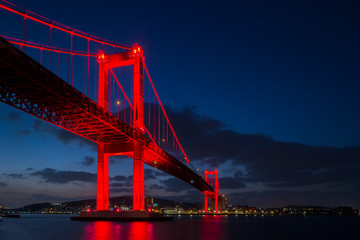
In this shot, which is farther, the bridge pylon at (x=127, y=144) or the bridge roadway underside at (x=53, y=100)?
the bridge pylon at (x=127, y=144)

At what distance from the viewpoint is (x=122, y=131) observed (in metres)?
34.1

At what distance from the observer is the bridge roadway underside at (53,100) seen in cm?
2019

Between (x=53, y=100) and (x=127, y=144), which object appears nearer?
(x=53, y=100)

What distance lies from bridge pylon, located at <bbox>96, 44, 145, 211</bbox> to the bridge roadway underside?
642 millimetres

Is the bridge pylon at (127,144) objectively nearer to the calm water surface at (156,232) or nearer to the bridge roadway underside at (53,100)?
the bridge roadway underside at (53,100)

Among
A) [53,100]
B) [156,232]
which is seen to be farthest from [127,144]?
[156,232]

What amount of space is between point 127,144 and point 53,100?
13.7 m

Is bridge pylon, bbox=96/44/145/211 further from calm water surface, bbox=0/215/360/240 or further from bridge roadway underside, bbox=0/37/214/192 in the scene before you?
calm water surface, bbox=0/215/360/240

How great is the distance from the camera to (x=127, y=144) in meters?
38.5

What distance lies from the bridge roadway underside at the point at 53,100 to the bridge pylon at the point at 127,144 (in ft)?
2.11

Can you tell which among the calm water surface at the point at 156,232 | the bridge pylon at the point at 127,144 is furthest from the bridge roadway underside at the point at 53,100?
the calm water surface at the point at 156,232

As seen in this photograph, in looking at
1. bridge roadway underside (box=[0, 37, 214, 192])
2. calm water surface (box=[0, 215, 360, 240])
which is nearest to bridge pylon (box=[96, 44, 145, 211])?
bridge roadway underside (box=[0, 37, 214, 192])

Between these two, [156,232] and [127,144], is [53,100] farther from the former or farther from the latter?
[127,144]

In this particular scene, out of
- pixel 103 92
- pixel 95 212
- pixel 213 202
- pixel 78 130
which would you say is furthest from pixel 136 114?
pixel 213 202
